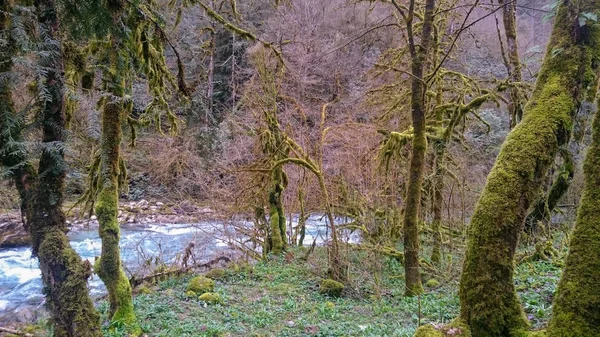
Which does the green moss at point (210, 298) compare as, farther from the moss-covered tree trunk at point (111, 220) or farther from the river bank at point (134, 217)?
the river bank at point (134, 217)

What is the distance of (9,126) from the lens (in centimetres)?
318

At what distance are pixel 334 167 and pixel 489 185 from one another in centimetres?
755

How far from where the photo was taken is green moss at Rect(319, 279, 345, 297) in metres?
8.07

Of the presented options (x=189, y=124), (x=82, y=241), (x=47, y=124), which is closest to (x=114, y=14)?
(x=47, y=124)

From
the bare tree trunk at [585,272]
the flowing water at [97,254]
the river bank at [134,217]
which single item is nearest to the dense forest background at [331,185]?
the bare tree trunk at [585,272]

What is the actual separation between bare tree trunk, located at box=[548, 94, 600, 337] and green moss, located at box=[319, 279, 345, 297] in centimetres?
567

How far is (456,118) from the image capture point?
8.33 m

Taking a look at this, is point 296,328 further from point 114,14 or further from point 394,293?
point 114,14

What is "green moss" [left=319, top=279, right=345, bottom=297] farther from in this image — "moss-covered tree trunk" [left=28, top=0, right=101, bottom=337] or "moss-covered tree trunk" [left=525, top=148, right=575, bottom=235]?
"moss-covered tree trunk" [left=28, top=0, right=101, bottom=337]

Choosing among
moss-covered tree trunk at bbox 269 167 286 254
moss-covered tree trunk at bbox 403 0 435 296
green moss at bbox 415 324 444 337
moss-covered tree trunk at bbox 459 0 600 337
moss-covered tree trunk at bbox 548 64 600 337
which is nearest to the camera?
moss-covered tree trunk at bbox 548 64 600 337

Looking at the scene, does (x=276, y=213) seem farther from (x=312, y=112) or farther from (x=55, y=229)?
(x=55, y=229)

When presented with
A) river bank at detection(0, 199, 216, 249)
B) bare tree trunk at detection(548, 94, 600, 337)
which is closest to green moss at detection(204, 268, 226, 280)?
river bank at detection(0, 199, 216, 249)

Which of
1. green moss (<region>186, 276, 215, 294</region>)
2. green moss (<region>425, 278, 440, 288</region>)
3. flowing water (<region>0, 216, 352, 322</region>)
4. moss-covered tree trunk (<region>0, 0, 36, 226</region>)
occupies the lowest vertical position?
flowing water (<region>0, 216, 352, 322</region>)

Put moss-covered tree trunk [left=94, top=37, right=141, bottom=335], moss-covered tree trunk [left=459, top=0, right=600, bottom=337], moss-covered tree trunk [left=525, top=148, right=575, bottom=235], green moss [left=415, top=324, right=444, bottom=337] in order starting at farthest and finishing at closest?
moss-covered tree trunk [left=525, top=148, right=575, bottom=235]
moss-covered tree trunk [left=94, top=37, right=141, bottom=335]
moss-covered tree trunk [left=459, top=0, right=600, bottom=337]
green moss [left=415, top=324, right=444, bottom=337]
